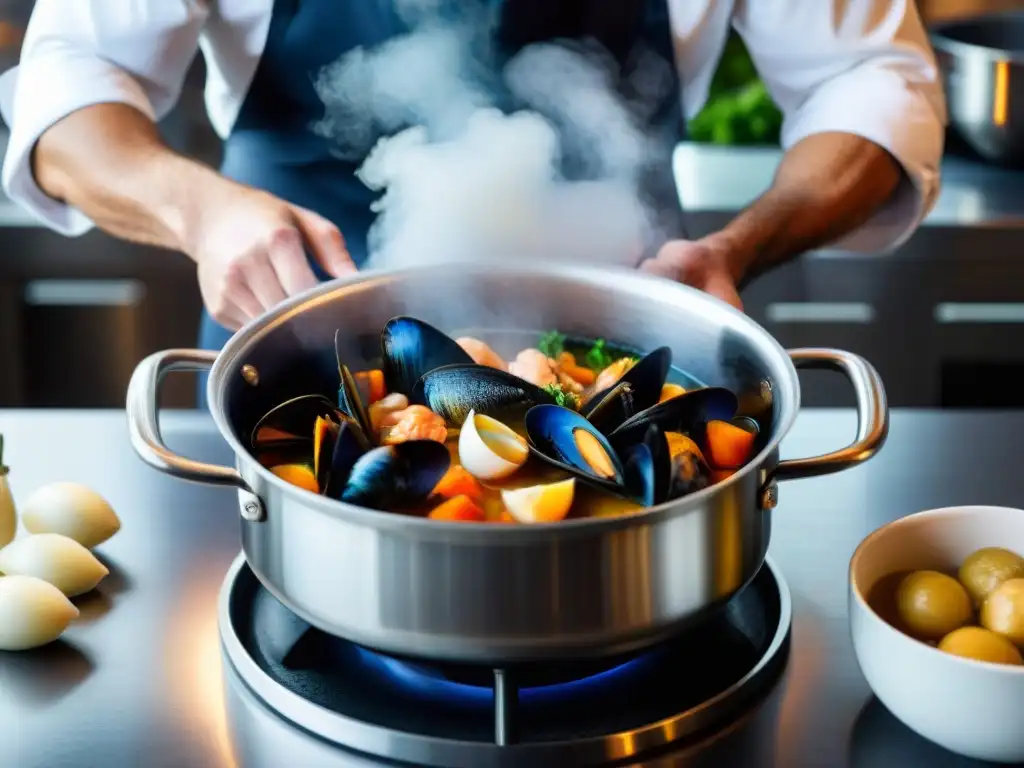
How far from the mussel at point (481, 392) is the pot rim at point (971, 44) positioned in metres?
1.65

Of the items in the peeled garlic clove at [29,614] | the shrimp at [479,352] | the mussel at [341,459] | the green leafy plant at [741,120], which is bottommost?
the green leafy plant at [741,120]

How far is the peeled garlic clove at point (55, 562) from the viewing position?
1152 mm

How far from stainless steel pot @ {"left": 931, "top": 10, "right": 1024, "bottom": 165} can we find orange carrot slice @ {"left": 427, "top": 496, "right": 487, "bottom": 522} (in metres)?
1.86

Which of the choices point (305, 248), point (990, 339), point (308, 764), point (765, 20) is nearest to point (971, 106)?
point (990, 339)

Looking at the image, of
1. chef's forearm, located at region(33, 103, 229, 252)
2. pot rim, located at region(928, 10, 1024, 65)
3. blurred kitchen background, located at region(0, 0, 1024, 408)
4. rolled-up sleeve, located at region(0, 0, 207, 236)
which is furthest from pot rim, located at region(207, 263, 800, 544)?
pot rim, located at region(928, 10, 1024, 65)

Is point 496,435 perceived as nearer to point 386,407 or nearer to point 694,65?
point 386,407

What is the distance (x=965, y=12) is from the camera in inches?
126

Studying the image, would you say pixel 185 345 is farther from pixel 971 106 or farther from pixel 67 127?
pixel 971 106

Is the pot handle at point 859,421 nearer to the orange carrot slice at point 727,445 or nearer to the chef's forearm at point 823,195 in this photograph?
the orange carrot slice at point 727,445

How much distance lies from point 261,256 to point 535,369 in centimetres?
34

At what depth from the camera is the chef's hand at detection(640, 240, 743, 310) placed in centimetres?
150

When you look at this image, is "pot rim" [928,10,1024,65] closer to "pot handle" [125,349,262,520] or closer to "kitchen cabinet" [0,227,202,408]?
"kitchen cabinet" [0,227,202,408]

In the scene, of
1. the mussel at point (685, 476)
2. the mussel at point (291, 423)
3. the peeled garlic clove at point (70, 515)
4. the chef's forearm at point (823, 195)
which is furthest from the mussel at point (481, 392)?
the chef's forearm at point (823, 195)

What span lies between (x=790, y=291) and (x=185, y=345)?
1.31m
